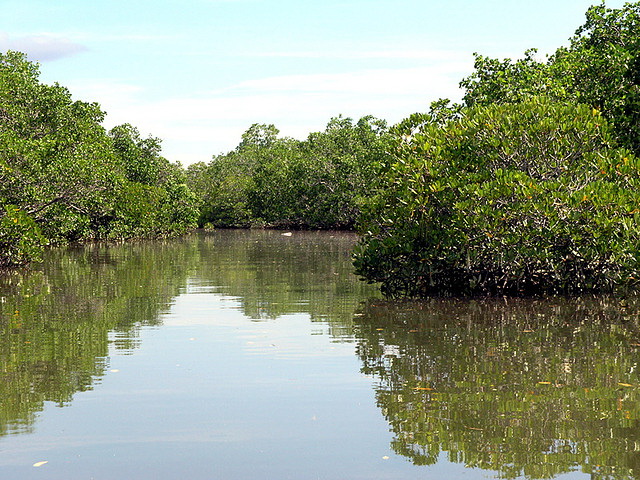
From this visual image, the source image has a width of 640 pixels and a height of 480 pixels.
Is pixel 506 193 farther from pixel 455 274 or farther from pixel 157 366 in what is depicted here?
pixel 157 366

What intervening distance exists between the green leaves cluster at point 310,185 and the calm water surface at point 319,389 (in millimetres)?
47331

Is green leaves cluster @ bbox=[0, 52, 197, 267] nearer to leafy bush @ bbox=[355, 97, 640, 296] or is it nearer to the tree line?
the tree line

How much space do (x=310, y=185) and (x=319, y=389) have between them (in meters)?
66.5

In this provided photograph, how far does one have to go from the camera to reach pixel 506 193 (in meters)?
17.1

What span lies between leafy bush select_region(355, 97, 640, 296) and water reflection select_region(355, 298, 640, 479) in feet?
5.45

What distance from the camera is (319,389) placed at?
9703mm

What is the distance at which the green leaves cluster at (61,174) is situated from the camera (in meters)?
28.3

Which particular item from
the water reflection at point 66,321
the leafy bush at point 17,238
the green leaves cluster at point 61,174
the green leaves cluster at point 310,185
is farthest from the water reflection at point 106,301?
the green leaves cluster at point 310,185

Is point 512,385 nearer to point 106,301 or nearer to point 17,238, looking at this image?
point 106,301

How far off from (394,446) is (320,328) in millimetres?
7456

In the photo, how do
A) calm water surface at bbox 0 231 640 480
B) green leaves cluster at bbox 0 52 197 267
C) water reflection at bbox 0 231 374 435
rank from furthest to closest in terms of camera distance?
green leaves cluster at bbox 0 52 197 267
water reflection at bbox 0 231 374 435
calm water surface at bbox 0 231 640 480

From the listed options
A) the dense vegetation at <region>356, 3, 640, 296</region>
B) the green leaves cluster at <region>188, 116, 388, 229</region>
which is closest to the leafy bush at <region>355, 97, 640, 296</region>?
the dense vegetation at <region>356, 3, 640, 296</region>

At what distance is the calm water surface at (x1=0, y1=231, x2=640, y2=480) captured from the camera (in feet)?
22.7

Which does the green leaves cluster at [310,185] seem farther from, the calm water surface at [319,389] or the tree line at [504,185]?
the calm water surface at [319,389]
